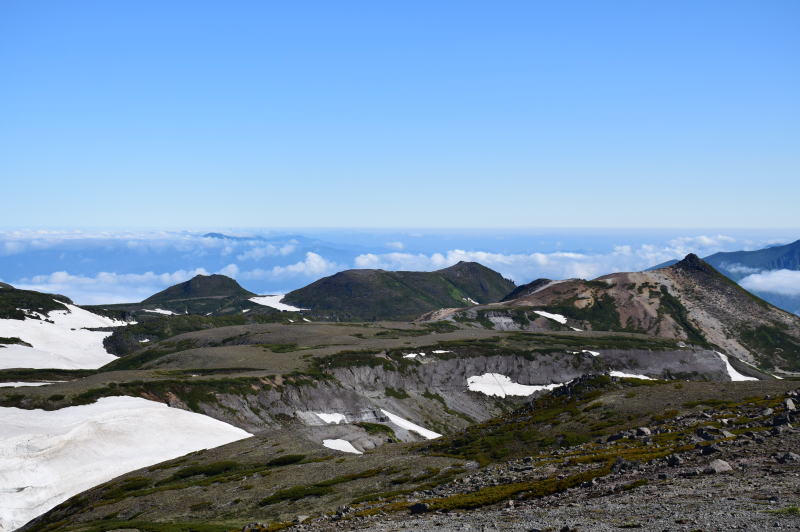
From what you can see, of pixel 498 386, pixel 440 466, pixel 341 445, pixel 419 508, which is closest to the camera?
pixel 419 508

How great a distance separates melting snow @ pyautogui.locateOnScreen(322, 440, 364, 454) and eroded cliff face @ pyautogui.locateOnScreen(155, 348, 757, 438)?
1.51m

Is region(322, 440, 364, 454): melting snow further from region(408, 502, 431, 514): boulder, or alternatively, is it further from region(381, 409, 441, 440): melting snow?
region(408, 502, 431, 514): boulder

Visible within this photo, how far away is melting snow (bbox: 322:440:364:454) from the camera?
8246 cm

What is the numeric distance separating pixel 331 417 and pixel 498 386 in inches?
2046

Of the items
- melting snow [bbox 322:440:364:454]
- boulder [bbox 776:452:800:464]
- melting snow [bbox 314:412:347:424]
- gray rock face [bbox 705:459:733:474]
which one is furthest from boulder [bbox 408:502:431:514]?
melting snow [bbox 314:412:347:424]

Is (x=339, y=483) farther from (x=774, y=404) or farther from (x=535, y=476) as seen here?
(x=774, y=404)

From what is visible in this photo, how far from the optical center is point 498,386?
162500mm

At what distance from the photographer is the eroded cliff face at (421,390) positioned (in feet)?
388

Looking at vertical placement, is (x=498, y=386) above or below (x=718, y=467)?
below

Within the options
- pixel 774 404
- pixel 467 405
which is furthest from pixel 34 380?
pixel 774 404

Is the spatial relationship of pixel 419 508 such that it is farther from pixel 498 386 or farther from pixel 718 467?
pixel 498 386

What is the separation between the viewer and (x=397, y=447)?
75312 millimetres

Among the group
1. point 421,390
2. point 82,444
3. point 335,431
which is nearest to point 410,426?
point 421,390

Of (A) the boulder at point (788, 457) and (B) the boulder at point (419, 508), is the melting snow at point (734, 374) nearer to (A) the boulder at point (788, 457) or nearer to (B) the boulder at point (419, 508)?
(A) the boulder at point (788, 457)
